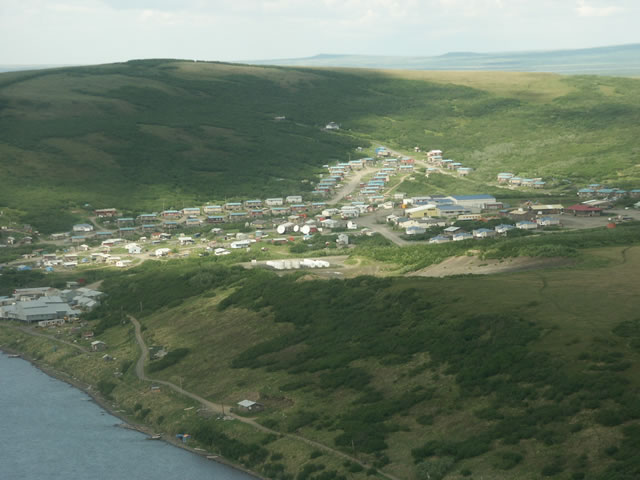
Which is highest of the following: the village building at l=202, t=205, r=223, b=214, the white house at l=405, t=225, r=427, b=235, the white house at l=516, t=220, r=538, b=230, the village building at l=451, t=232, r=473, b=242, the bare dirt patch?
the bare dirt patch

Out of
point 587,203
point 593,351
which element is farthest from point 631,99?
point 593,351

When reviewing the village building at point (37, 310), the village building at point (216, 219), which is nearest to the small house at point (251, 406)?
the village building at point (37, 310)

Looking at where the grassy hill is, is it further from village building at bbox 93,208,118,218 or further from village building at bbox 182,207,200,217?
village building at bbox 182,207,200,217

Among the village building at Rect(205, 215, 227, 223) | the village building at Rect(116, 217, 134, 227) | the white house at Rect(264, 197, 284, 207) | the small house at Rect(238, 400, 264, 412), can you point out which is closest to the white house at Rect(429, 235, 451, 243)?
the village building at Rect(205, 215, 227, 223)

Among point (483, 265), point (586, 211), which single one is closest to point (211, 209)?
point (586, 211)

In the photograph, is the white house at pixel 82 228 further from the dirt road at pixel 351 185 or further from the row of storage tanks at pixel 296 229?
the dirt road at pixel 351 185

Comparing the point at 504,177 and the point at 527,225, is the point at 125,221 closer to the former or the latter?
the point at 527,225

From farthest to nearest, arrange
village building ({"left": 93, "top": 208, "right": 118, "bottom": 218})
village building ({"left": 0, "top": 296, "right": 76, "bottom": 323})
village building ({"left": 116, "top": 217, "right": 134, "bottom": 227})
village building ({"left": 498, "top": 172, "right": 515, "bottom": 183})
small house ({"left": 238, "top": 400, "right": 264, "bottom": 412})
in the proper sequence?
village building ({"left": 498, "top": 172, "right": 515, "bottom": 183}), village building ({"left": 93, "top": 208, "right": 118, "bottom": 218}), village building ({"left": 116, "top": 217, "right": 134, "bottom": 227}), village building ({"left": 0, "top": 296, "right": 76, "bottom": 323}), small house ({"left": 238, "top": 400, "right": 264, "bottom": 412})
